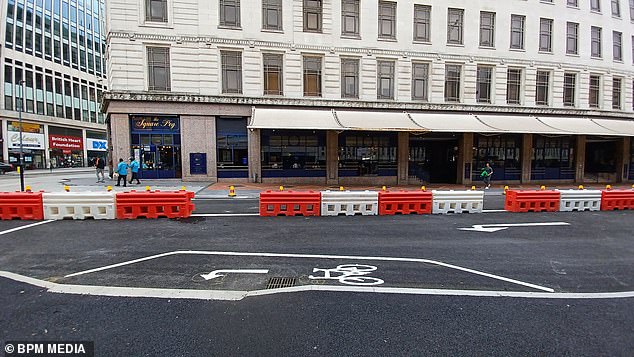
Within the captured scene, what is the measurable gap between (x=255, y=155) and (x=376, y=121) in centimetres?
813

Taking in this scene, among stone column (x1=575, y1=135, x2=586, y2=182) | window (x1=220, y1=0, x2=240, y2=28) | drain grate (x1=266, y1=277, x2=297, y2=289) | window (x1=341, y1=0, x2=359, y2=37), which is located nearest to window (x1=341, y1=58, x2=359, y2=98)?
window (x1=341, y1=0, x2=359, y2=37)

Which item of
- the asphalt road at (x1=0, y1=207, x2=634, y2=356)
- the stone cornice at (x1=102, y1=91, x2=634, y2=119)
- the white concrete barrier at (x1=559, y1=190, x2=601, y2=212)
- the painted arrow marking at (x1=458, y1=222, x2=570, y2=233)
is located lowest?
the asphalt road at (x1=0, y1=207, x2=634, y2=356)

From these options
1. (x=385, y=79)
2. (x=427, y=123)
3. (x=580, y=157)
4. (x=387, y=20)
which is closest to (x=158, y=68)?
(x=385, y=79)

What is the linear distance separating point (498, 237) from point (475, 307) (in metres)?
4.42

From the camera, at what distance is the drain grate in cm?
461

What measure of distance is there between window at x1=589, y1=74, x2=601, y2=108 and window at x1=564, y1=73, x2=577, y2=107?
1.81 m

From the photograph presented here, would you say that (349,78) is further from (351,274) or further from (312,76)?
(351,274)

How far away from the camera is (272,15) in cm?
2028

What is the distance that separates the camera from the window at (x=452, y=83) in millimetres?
22297

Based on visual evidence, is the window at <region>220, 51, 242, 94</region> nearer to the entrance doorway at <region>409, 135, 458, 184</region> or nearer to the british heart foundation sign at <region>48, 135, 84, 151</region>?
the entrance doorway at <region>409, 135, 458, 184</region>

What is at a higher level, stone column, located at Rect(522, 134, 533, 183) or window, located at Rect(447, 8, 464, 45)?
window, located at Rect(447, 8, 464, 45)

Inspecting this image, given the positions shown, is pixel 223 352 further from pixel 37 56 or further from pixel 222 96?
pixel 37 56

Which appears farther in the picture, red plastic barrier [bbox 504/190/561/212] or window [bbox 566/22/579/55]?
window [bbox 566/22/579/55]

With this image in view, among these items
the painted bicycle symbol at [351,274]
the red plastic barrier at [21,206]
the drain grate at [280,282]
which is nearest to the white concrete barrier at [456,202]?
the painted bicycle symbol at [351,274]
